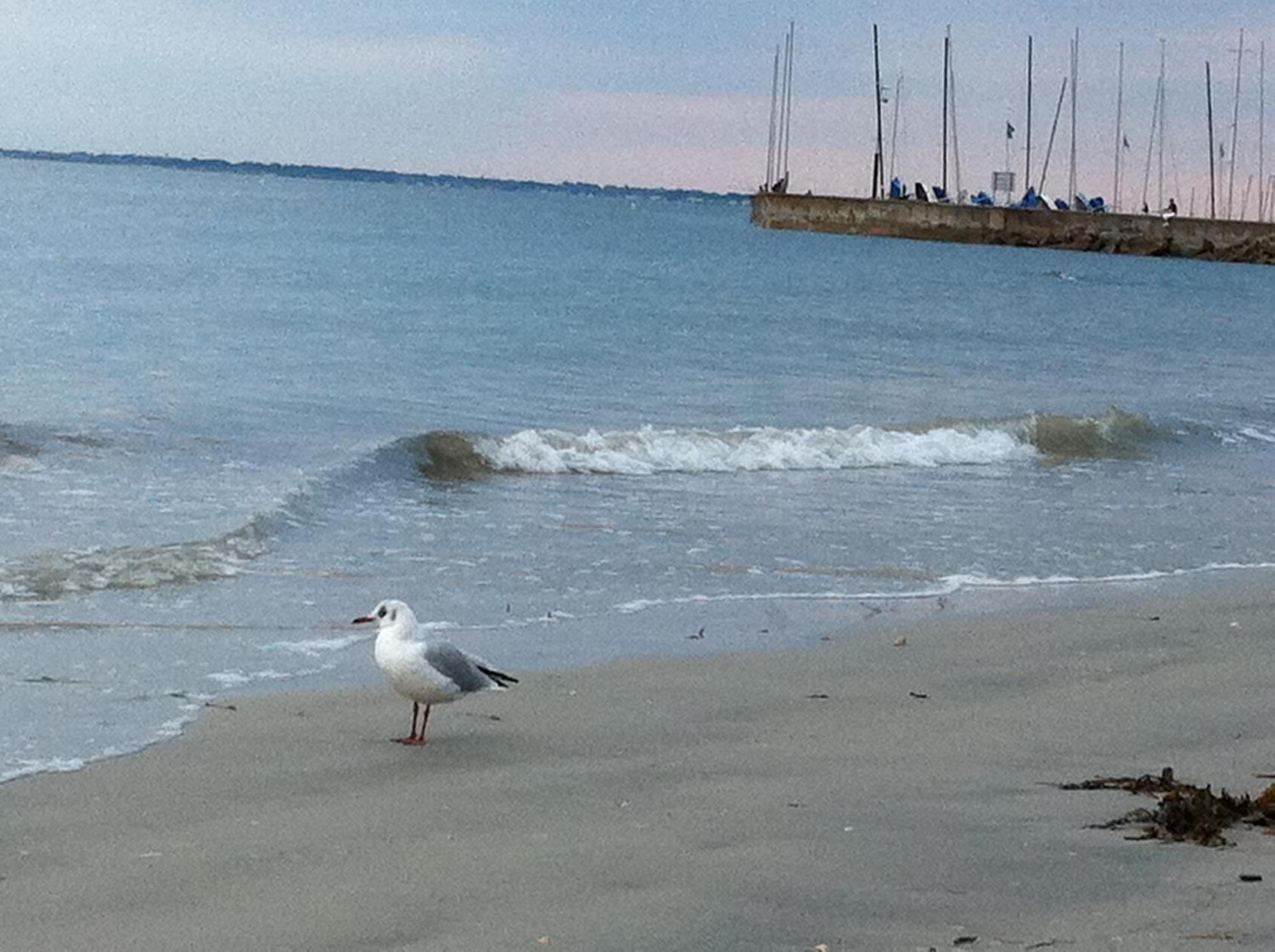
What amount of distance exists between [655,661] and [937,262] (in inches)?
2583

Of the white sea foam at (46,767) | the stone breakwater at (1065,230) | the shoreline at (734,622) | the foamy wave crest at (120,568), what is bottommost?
the shoreline at (734,622)

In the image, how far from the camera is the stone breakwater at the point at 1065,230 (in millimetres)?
88062

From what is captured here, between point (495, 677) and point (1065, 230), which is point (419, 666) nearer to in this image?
point (495, 677)

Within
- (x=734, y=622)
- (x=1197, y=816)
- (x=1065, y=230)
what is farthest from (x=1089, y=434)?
(x=1065, y=230)

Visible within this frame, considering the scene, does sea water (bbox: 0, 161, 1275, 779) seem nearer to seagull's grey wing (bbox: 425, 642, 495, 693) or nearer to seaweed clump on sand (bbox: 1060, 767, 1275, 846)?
seagull's grey wing (bbox: 425, 642, 495, 693)

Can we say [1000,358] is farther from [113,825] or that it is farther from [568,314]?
[113,825]

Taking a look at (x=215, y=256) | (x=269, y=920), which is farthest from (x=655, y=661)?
(x=215, y=256)

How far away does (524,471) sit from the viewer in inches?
608

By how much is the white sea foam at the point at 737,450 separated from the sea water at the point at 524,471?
0.05 metres

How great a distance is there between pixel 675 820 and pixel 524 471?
1015cm

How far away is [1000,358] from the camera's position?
30938 mm

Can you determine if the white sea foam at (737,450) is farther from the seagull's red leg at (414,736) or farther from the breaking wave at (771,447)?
the seagull's red leg at (414,736)

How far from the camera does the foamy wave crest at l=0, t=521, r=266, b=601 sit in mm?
9023

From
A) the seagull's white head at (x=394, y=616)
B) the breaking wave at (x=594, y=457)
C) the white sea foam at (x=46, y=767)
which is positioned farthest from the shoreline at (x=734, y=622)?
the breaking wave at (x=594, y=457)
